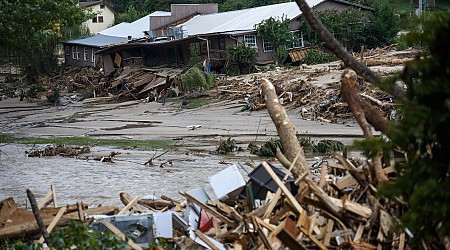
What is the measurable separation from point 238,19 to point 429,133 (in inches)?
1940

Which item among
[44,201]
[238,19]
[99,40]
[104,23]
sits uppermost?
[104,23]

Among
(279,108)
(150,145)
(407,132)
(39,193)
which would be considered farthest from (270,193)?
(150,145)

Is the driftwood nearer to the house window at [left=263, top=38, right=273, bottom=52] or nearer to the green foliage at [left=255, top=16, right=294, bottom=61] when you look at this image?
the green foliage at [left=255, top=16, right=294, bottom=61]

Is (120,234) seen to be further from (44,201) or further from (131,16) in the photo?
(131,16)

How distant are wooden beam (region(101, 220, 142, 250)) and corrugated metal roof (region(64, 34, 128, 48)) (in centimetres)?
5048

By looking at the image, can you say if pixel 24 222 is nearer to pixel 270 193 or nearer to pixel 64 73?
pixel 270 193

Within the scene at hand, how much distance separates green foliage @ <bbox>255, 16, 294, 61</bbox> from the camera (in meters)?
46.1

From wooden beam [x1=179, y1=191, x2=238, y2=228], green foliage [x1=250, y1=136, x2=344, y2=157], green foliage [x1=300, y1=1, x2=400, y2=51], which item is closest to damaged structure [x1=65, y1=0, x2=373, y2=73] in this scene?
green foliage [x1=300, y1=1, x2=400, y2=51]

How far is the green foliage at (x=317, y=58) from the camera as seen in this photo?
146ft

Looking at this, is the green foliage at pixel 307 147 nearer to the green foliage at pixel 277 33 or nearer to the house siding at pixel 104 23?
the green foliage at pixel 277 33

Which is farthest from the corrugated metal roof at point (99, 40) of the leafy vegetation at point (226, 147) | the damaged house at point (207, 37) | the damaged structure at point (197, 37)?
the leafy vegetation at point (226, 147)

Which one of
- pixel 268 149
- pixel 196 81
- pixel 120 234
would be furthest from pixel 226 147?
pixel 196 81

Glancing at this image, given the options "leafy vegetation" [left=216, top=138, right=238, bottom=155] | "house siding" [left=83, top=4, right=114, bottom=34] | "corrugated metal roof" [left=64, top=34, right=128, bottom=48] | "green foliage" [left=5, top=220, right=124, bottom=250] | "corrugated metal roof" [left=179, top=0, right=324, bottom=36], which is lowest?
"leafy vegetation" [left=216, top=138, right=238, bottom=155]

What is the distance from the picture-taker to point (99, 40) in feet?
202
